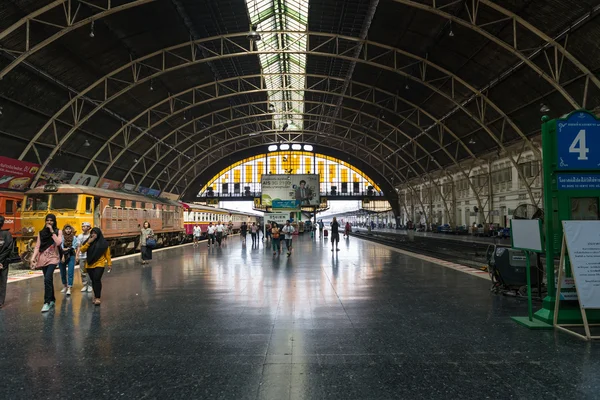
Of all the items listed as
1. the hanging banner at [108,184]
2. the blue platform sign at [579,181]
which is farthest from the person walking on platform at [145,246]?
the hanging banner at [108,184]

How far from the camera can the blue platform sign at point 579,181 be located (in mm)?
5812

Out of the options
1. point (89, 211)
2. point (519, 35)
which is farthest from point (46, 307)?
point (519, 35)

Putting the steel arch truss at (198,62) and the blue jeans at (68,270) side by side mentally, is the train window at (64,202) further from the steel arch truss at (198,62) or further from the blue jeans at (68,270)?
the steel arch truss at (198,62)

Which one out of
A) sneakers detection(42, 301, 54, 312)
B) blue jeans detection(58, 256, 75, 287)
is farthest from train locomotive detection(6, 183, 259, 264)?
sneakers detection(42, 301, 54, 312)

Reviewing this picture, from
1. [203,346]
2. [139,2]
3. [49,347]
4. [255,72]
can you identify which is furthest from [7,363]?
[255,72]

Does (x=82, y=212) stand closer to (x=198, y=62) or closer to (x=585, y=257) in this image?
(x=198, y=62)

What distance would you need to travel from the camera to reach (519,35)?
68.9ft

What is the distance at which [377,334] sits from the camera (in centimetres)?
536

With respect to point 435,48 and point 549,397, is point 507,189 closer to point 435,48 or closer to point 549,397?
point 435,48

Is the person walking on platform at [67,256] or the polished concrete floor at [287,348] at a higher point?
the person walking on platform at [67,256]

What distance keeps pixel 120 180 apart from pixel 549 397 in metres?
44.0

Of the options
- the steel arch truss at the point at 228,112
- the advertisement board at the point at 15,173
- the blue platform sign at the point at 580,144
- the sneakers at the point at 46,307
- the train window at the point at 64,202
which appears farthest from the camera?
the steel arch truss at the point at 228,112

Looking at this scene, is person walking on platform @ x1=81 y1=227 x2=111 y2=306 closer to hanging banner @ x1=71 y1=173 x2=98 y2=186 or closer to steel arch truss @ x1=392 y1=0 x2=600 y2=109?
steel arch truss @ x1=392 y1=0 x2=600 y2=109

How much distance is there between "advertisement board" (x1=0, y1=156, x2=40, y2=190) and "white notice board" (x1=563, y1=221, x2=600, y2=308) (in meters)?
27.8
